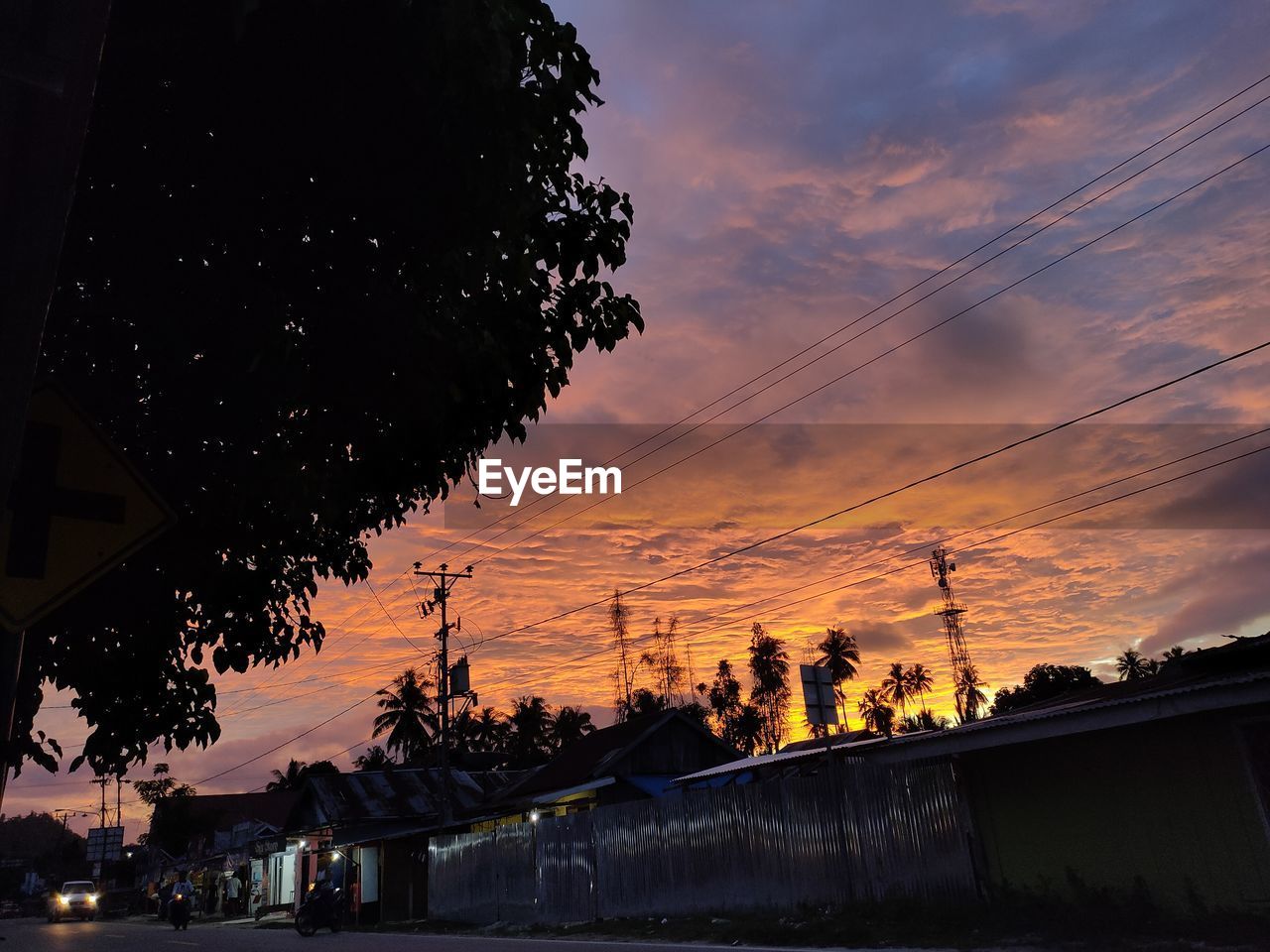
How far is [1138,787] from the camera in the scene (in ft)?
39.1

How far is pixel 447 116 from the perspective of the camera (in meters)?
4.86

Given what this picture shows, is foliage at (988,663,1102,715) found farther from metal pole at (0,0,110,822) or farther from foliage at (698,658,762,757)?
metal pole at (0,0,110,822)

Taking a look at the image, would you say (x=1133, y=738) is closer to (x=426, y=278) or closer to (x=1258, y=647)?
(x=1258, y=647)

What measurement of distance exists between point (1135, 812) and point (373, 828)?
115 ft

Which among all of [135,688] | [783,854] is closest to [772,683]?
[783,854]

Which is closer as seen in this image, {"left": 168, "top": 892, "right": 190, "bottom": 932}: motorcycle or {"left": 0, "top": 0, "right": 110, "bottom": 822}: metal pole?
{"left": 0, "top": 0, "right": 110, "bottom": 822}: metal pole

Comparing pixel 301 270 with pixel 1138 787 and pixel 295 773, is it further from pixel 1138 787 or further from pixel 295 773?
pixel 295 773

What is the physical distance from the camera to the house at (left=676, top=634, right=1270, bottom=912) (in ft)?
35.7

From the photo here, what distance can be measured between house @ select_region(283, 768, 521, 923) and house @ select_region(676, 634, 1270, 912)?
21.7 metres

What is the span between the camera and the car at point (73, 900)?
49000 mm

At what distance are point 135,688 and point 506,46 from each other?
508 cm

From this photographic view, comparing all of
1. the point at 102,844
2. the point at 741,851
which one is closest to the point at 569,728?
the point at 102,844

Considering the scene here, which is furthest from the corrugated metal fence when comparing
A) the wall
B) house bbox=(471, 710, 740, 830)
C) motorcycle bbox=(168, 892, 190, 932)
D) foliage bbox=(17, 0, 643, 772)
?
motorcycle bbox=(168, 892, 190, 932)

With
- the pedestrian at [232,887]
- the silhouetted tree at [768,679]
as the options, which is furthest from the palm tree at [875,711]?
the pedestrian at [232,887]
